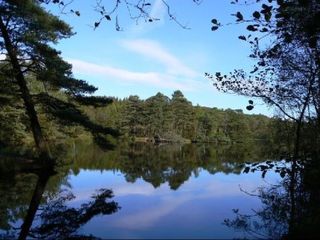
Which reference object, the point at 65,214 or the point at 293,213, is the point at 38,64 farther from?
the point at 293,213

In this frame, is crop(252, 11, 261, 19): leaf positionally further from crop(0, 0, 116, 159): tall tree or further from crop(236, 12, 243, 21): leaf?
crop(0, 0, 116, 159): tall tree

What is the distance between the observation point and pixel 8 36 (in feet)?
46.7

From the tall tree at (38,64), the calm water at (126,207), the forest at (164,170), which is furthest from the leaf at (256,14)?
the tall tree at (38,64)

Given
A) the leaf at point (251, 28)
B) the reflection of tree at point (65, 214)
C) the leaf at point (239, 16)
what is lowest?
the reflection of tree at point (65, 214)

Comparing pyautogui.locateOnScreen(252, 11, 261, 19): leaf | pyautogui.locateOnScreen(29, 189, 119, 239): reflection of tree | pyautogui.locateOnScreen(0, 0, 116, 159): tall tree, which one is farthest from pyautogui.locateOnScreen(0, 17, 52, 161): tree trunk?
pyautogui.locateOnScreen(252, 11, 261, 19): leaf

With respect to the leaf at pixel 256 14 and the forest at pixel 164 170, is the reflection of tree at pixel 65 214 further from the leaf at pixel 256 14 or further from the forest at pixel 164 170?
the leaf at pixel 256 14

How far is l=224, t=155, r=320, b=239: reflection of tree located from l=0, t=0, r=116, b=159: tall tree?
752cm

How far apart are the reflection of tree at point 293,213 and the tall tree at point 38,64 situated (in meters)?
7.52

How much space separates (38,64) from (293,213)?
10222 mm

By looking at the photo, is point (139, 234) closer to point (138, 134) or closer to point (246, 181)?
point (246, 181)

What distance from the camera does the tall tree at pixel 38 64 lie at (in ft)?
46.5

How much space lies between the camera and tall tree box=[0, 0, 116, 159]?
14172mm

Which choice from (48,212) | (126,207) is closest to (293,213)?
(126,207)

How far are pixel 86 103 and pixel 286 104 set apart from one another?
798cm
